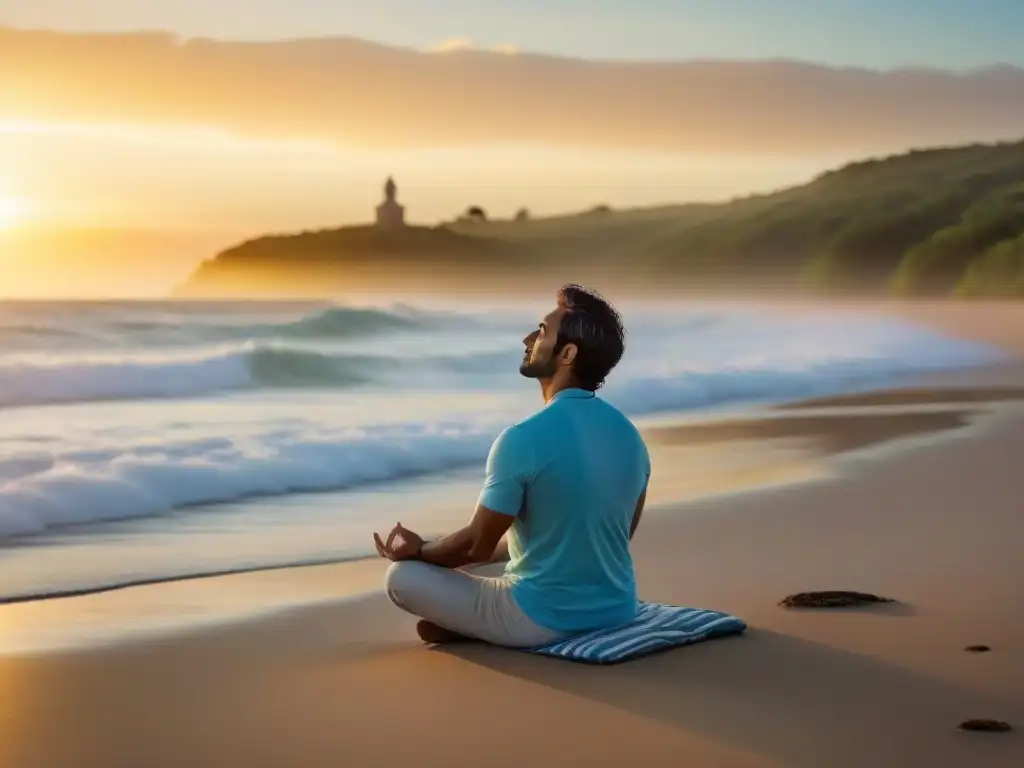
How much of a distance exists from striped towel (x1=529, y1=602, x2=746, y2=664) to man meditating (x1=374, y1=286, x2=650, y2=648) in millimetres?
61

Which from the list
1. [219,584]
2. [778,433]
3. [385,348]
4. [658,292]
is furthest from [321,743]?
[658,292]

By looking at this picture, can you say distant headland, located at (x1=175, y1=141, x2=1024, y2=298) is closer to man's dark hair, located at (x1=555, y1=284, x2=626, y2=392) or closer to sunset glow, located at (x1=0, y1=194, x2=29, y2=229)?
sunset glow, located at (x1=0, y1=194, x2=29, y2=229)

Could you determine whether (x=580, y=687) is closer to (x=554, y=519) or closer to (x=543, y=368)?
(x=554, y=519)

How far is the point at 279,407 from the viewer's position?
54.8ft

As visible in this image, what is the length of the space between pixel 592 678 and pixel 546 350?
1.03 m

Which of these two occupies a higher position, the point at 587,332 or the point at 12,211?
the point at 12,211

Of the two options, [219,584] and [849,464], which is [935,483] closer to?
[849,464]

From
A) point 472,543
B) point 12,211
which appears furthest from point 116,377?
→ point 472,543

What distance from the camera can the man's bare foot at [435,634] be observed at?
16.5ft

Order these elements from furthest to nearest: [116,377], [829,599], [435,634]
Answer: [116,377] < [829,599] < [435,634]

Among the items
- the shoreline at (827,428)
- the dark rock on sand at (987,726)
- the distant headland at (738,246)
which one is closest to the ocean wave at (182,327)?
the shoreline at (827,428)

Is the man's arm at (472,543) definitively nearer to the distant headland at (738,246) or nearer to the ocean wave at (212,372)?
the ocean wave at (212,372)

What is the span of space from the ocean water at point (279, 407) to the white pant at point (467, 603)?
212cm

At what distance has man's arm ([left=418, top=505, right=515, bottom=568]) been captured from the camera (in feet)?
15.2
